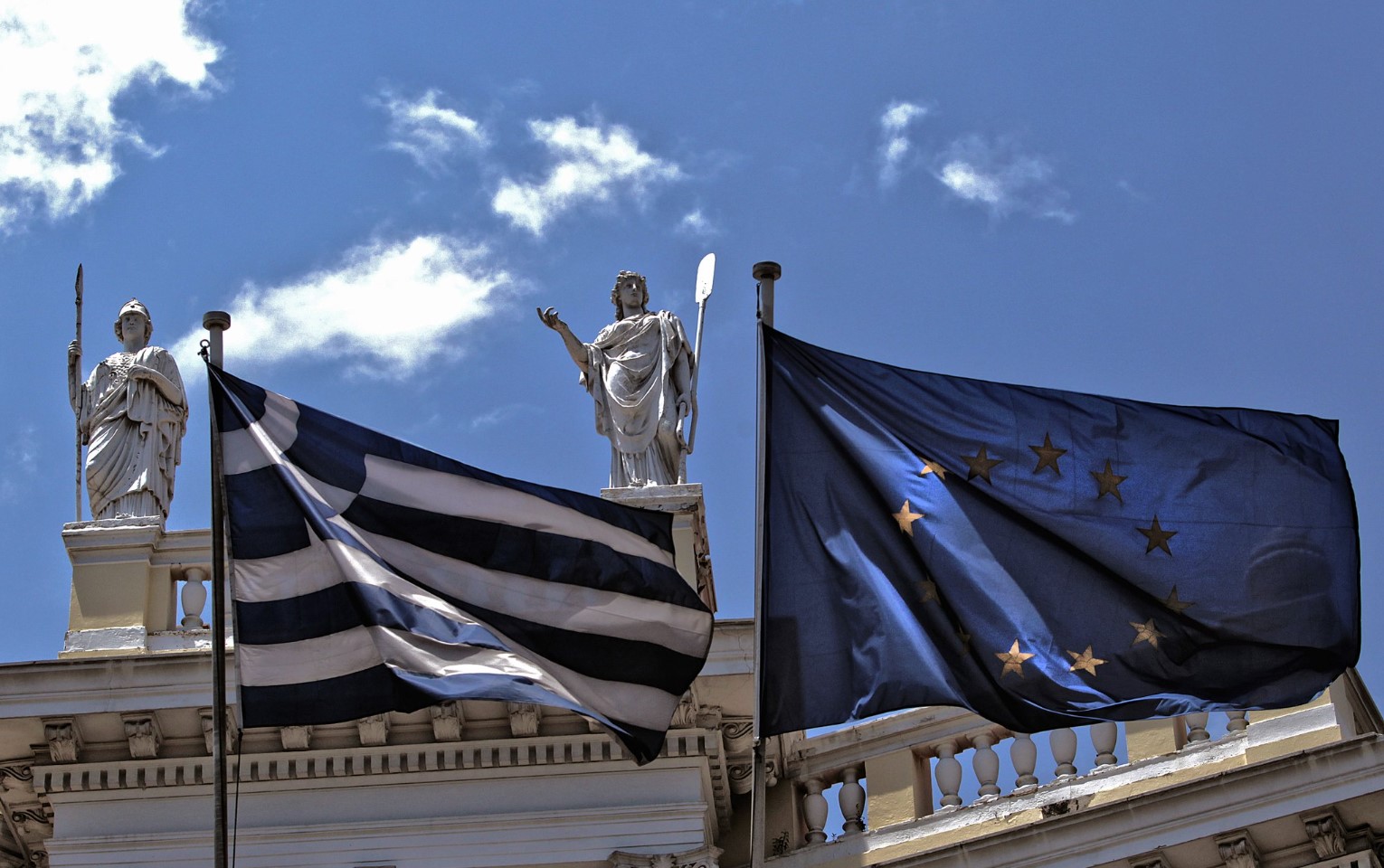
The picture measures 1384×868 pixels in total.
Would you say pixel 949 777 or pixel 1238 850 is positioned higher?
pixel 949 777

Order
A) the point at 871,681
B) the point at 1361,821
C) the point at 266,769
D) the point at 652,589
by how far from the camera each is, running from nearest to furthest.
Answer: the point at 871,681 → the point at 652,589 → the point at 1361,821 → the point at 266,769

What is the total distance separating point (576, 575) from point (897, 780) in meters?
5.11

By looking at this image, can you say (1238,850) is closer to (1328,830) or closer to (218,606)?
(1328,830)

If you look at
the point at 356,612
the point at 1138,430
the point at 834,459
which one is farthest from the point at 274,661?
the point at 1138,430

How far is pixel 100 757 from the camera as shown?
74.5ft

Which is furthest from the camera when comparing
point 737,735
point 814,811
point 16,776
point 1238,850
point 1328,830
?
point 814,811

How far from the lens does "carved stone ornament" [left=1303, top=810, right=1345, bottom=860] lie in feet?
68.2

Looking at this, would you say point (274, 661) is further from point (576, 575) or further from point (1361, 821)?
point (1361, 821)

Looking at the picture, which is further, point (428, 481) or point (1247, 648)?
point (428, 481)

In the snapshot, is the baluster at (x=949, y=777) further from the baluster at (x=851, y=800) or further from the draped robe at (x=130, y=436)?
the draped robe at (x=130, y=436)

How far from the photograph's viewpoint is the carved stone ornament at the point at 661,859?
22219mm

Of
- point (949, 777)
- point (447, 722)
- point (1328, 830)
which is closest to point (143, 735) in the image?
point (447, 722)

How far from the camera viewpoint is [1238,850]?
2098 centimetres

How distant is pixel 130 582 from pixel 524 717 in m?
3.27
